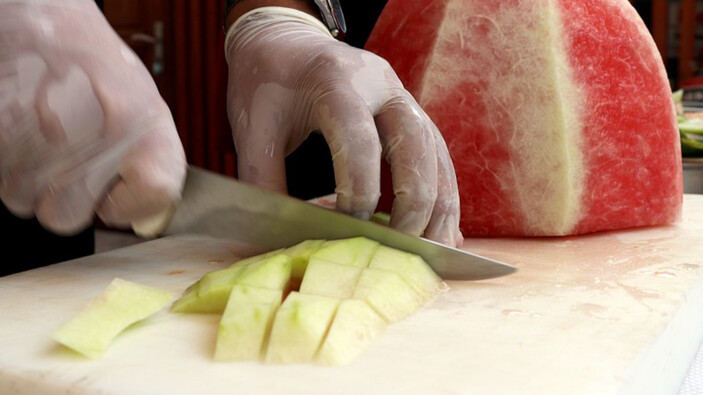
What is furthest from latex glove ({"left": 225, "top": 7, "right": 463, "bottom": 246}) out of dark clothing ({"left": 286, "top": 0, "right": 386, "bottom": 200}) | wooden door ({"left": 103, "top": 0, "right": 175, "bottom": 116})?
wooden door ({"left": 103, "top": 0, "right": 175, "bottom": 116})

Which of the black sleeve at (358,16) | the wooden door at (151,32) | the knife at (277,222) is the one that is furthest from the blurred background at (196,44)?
the knife at (277,222)

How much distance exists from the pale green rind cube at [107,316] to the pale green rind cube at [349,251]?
22cm

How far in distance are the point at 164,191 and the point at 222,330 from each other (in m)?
0.21

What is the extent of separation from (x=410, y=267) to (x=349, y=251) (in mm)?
89

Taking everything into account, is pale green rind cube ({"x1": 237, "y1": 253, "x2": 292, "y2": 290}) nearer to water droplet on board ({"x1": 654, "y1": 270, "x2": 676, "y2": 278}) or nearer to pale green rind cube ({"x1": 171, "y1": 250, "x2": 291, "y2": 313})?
pale green rind cube ({"x1": 171, "y1": 250, "x2": 291, "y2": 313})

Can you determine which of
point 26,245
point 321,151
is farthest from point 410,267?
point 321,151

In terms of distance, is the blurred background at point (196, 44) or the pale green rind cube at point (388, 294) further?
the blurred background at point (196, 44)

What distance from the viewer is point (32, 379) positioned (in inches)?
29.6

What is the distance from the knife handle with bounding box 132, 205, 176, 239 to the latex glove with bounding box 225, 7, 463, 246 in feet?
0.68

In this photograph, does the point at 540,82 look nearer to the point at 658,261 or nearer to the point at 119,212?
the point at 658,261

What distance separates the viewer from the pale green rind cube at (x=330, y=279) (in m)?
0.90

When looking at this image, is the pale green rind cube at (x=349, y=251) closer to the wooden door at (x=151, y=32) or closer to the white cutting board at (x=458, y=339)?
the white cutting board at (x=458, y=339)

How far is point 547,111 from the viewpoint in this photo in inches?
52.2

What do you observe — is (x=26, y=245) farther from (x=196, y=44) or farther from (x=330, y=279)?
(x=196, y=44)
